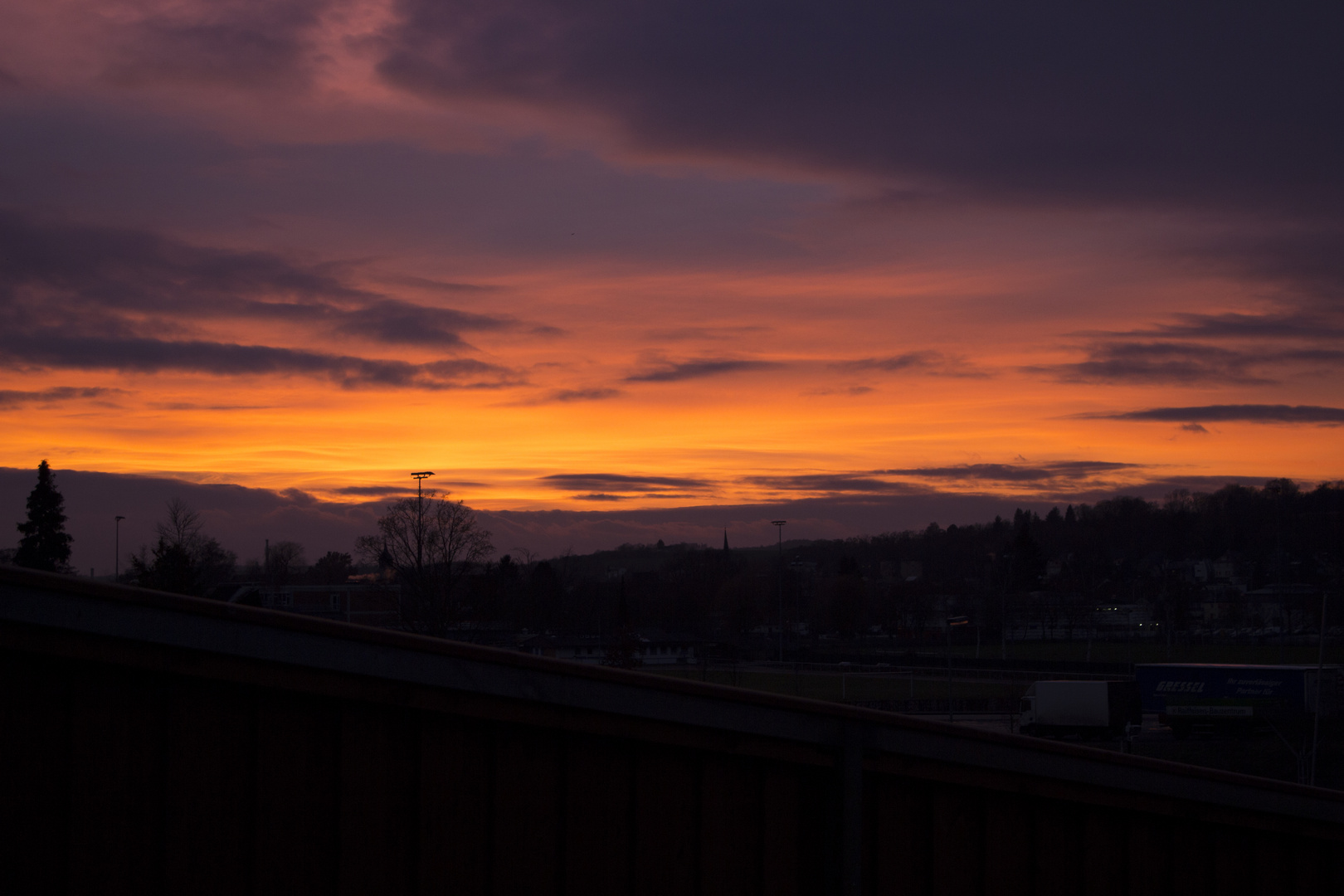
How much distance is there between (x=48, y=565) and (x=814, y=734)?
209ft

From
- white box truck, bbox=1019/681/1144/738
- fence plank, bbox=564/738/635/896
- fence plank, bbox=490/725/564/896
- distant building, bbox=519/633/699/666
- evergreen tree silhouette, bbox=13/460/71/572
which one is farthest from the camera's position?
distant building, bbox=519/633/699/666

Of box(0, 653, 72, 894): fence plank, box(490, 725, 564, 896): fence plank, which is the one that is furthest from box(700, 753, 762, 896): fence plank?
box(0, 653, 72, 894): fence plank

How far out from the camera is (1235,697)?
4516cm

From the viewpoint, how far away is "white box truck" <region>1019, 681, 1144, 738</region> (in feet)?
152

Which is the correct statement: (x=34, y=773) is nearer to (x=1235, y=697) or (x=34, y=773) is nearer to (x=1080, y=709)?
(x=1080, y=709)

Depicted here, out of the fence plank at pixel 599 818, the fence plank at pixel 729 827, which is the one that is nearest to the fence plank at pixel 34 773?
the fence plank at pixel 599 818

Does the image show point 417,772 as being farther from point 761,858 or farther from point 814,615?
point 814,615

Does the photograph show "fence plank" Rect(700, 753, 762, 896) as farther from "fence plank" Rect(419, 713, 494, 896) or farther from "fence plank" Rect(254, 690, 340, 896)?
"fence plank" Rect(254, 690, 340, 896)

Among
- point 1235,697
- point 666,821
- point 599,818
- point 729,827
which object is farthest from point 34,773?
point 1235,697

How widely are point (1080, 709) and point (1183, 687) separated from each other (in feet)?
14.3

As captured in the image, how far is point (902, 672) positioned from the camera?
3095 inches

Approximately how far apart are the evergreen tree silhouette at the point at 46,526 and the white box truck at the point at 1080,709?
52082 millimetres

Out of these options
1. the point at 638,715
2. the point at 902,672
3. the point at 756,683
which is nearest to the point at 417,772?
the point at 638,715

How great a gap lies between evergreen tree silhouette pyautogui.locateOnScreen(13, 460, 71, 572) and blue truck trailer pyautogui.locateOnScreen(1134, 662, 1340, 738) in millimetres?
57623
